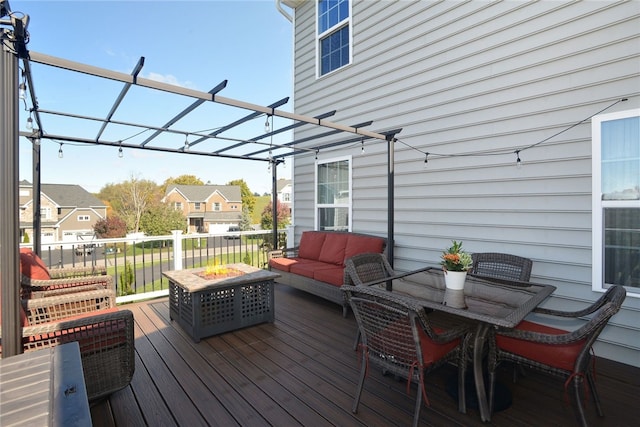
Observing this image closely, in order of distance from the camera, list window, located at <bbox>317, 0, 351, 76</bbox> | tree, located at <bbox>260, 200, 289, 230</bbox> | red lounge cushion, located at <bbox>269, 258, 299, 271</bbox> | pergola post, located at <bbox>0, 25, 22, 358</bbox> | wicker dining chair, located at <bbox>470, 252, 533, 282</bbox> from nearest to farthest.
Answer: pergola post, located at <bbox>0, 25, 22, 358</bbox> → wicker dining chair, located at <bbox>470, 252, 533, 282</bbox> → red lounge cushion, located at <bbox>269, 258, 299, 271</bbox> → window, located at <bbox>317, 0, 351, 76</bbox> → tree, located at <bbox>260, 200, 289, 230</bbox>

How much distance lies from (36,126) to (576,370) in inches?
235

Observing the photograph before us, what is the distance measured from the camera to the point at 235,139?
4.50m

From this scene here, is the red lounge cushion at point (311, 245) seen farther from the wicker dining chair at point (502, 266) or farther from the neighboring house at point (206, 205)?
the neighboring house at point (206, 205)

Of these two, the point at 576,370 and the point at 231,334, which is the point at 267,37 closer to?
the point at 231,334

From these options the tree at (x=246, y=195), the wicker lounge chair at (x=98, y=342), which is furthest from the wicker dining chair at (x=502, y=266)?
the tree at (x=246, y=195)

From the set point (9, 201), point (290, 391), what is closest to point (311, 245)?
point (290, 391)

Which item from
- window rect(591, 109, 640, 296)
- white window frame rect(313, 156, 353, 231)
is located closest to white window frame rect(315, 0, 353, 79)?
white window frame rect(313, 156, 353, 231)

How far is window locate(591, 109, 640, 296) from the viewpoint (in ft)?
8.78

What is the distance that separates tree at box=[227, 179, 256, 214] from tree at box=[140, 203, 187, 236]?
12599 mm

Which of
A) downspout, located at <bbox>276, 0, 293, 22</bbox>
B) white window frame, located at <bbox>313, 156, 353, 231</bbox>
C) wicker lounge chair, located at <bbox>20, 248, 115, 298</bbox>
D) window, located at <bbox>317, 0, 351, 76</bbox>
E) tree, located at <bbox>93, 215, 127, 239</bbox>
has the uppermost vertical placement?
downspout, located at <bbox>276, 0, 293, 22</bbox>

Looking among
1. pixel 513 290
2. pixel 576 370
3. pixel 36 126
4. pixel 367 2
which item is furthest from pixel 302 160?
pixel 576 370

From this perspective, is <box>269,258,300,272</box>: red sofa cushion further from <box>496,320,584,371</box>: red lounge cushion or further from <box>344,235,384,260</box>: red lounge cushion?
<box>496,320,584,371</box>: red lounge cushion

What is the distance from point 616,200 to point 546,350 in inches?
70.1

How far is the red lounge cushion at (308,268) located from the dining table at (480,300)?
1.88m
